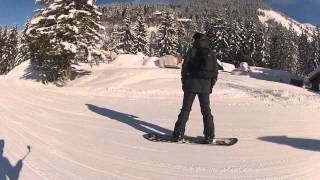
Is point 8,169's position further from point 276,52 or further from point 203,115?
point 276,52

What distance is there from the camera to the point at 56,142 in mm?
8734

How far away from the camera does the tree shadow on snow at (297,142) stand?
8508 millimetres

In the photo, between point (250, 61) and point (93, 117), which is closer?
point (93, 117)

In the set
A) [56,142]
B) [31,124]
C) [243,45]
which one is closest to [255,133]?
[56,142]

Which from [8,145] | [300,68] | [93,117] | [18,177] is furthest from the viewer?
[300,68]

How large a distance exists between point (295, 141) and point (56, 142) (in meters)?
4.59

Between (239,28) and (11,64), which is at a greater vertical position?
(239,28)

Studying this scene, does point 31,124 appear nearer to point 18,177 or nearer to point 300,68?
point 18,177

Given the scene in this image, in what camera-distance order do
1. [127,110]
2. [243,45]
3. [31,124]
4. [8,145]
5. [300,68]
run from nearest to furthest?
[8,145], [31,124], [127,110], [243,45], [300,68]

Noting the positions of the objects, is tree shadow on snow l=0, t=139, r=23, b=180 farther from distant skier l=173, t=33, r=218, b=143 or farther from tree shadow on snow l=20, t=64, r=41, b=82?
tree shadow on snow l=20, t=64, r=41, b=82

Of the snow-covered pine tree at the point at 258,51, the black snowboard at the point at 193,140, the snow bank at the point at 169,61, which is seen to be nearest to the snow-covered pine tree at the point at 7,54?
the snow-covered pine tree at the point at 258,51

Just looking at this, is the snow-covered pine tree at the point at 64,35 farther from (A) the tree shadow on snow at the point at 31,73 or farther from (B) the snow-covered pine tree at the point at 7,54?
(B) the snow-covered pine tree at the point at 7,54

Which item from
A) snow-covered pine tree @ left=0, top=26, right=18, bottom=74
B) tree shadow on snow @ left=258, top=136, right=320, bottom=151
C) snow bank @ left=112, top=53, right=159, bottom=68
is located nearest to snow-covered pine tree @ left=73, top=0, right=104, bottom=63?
snow bank @ left=112, top=53, right=159, bottom=68

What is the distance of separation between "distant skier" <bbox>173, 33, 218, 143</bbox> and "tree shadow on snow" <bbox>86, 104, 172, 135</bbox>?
1.25 meters
